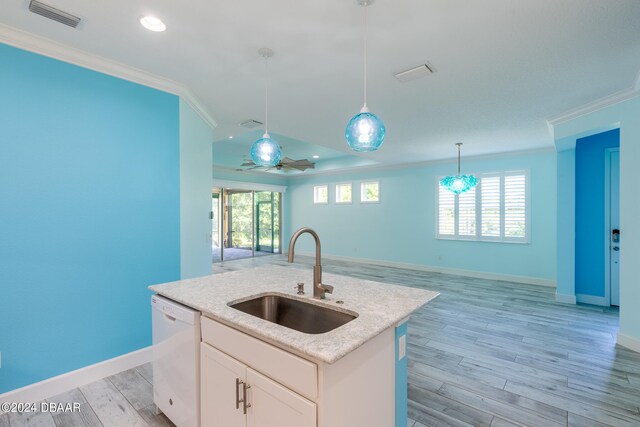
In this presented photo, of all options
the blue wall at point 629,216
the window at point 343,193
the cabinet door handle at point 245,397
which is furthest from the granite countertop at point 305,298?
the window at point 343,193

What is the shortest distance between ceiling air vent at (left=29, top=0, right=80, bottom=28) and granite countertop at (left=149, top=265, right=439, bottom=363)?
75.3 inches

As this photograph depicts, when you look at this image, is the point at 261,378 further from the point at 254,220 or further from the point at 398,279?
the point at 254,220

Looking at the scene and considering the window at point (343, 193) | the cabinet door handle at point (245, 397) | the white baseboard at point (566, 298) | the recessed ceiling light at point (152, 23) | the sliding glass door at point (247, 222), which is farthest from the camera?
the sliding glass door at point (247, 222)

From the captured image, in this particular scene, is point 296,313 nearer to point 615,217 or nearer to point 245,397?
point 245,397

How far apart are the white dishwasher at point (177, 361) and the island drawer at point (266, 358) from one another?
14 cm

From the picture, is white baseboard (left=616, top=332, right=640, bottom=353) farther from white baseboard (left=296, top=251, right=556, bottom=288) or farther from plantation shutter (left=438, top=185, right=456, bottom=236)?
plantation shutter (left=438, top=185, right=456, bottom=236)

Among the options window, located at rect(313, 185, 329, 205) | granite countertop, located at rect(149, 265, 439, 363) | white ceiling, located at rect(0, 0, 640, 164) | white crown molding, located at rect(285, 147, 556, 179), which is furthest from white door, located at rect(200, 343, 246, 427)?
window, located at rect(313, 185, 329, 205)

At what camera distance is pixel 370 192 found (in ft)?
27.2

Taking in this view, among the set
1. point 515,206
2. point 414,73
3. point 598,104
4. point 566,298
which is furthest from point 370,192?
point 414,73

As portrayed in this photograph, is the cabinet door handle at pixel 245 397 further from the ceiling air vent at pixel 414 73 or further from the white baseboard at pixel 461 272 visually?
the white baseboard at pixel 461 272

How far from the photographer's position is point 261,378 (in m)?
1.28

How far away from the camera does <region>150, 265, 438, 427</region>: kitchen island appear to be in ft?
3.64

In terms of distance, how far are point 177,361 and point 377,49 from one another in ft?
8.70

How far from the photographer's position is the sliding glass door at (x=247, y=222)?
9.05 m
